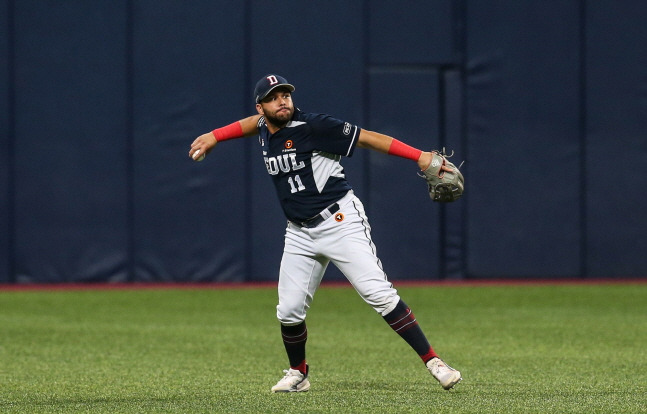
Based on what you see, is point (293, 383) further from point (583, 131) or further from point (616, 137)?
point (616, 137)

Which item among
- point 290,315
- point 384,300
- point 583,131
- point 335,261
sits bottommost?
point 290,315

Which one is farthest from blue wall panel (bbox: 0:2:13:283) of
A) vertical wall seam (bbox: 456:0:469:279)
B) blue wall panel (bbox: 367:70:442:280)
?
vertical wall seam (bbox: 456:0:469:279)

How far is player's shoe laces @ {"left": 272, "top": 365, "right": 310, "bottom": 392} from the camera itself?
24.0 feet

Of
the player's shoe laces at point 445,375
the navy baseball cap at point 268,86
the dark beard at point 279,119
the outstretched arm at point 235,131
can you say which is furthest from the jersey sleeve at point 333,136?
the player's shoe laces at point 445,375

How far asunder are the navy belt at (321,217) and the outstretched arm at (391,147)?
46cm

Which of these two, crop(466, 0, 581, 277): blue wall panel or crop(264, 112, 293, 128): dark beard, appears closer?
crop(264, 112, 293, 128): dark beard

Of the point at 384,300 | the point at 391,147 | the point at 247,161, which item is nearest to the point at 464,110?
the point at 247,161

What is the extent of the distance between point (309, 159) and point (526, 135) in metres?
11.0

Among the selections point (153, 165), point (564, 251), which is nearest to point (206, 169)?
point (153, 165)

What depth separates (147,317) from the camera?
1321 centimetres

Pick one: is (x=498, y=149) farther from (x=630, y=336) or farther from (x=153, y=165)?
(x=630, y=336)

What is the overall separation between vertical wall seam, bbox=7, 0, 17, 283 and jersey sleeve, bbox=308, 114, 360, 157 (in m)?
10.9

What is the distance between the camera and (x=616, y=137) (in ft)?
58.5

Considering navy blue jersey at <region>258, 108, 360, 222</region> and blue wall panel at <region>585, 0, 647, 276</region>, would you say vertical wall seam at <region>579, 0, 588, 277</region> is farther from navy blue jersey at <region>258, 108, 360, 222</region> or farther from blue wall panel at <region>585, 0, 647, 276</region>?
navy blue jersey at <region>258, 108, 360, 222</region>
